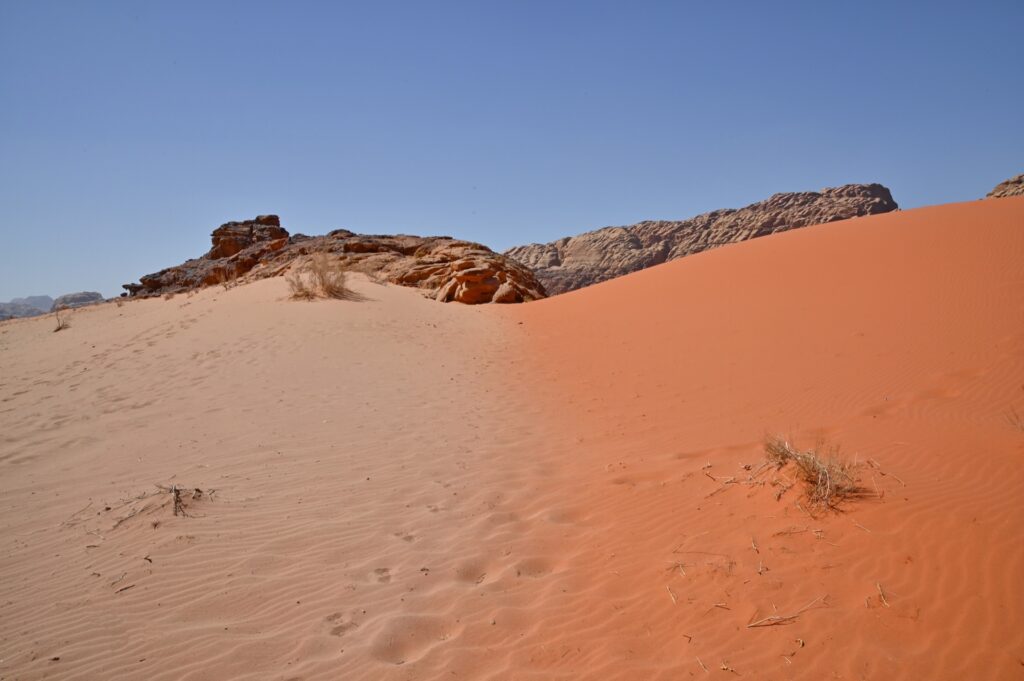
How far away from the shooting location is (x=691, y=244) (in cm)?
5088

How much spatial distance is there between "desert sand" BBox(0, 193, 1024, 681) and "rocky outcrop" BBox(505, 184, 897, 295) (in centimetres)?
3535

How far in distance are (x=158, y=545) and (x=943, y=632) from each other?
4.92 m

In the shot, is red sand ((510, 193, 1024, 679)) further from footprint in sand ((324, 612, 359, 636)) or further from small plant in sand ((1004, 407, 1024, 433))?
footprint in sand ((324, 612, 359, 636))

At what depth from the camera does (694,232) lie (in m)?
52.8

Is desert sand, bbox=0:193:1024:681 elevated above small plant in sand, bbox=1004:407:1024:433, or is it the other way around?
small plant in sand, bbox=1004:407:1024:433

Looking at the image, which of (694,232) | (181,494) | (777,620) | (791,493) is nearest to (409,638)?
(777,620)

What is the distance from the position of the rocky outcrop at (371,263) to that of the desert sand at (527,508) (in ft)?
27.3

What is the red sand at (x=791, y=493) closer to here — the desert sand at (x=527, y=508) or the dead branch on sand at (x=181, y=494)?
the desert sand at (x=527, y=508)

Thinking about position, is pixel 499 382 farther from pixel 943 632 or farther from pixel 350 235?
pixel 350 235

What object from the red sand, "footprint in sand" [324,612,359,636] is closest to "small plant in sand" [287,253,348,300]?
the red sand

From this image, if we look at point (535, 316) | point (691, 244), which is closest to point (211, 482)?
point (535, 316)

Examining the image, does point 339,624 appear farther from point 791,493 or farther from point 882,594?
point 791,493

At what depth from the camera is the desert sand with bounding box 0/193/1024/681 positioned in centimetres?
286

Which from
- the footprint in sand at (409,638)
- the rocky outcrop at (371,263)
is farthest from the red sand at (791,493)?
the rocky outcrop at (371,263)
